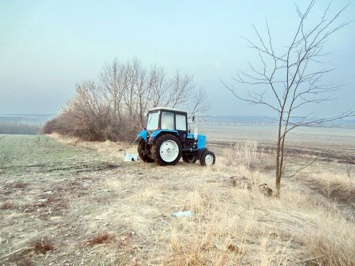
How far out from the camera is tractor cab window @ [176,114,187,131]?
1085 cm

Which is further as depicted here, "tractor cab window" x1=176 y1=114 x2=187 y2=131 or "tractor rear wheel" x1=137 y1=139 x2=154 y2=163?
"tractor rear wheel" x1=137 y1=139 x2=154 y2=163

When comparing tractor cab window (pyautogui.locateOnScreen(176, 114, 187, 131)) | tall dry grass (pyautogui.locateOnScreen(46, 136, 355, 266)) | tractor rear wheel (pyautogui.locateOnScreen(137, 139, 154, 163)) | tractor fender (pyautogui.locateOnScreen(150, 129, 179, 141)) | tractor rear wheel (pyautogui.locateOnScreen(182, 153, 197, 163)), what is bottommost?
tall dry grass (pyautogui.locateOnScreen(46, 136, 355, 266))

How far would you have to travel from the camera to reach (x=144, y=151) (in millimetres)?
11406

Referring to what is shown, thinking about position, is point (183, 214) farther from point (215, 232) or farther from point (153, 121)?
point (153, 121)

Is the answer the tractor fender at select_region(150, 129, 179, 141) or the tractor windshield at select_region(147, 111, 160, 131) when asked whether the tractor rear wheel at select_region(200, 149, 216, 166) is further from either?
the tractor windshield at select_region(147, 111, 160, 131)

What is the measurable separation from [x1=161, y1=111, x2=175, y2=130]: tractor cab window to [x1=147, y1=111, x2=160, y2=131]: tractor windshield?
0.84 ft

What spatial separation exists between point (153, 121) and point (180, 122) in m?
1.10

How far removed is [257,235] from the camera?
3695mm

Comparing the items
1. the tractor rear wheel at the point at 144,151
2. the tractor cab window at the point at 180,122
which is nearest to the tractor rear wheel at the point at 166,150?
the tractor cab window at the point at 180,122

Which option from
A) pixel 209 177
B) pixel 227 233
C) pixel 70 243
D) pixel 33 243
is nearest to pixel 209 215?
pixel 227 233

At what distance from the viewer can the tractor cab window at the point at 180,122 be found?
10852 mm

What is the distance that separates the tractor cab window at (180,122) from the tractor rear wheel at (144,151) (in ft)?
5.16

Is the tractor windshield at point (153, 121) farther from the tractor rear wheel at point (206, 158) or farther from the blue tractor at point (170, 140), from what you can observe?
the tractor rear wheel at point (206, 158)

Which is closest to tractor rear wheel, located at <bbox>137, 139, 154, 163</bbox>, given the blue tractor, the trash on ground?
the blue tractor
